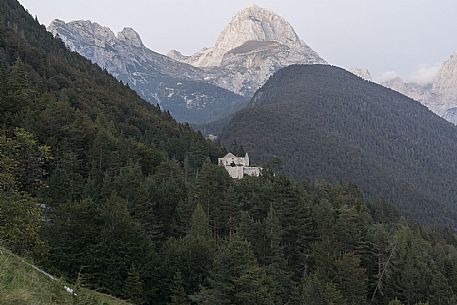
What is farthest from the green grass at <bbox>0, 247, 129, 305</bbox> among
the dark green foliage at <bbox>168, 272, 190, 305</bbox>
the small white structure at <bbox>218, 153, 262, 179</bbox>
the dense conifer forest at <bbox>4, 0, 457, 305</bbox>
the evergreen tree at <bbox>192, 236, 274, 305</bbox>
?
the small white structure at <bbox>218, 153, 262, 179</bbox>

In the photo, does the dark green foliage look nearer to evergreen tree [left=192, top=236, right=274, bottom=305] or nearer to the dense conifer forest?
the dense conifer forest

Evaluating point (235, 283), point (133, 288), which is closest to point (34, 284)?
point (133, 288)

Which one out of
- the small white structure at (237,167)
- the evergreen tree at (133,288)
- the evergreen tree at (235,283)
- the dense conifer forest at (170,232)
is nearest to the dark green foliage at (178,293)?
the dense conifer forest at (170,232)

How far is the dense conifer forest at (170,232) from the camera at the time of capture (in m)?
28.2

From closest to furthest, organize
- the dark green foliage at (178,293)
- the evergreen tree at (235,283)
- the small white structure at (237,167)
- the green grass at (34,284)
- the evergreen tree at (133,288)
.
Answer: the green grass at (34,284) < the evergreen tree at (235,283) < the evergreen tree at (133,288) < the dark green foliage at (178,293) < the small white structure at (237,167)

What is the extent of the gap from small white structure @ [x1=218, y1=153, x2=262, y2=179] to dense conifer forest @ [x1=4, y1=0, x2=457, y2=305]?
40.2 feet

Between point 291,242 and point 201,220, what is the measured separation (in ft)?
44.1

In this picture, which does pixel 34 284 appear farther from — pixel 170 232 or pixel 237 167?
pixel 237 167

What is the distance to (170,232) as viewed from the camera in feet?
144

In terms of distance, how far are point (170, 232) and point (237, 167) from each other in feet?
131

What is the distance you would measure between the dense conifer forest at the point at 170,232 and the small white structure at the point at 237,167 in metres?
12.3

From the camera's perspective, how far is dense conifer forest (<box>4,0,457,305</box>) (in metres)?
28.2

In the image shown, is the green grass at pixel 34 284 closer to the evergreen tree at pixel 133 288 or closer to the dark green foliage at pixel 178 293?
the evergreen tree at pixel 133 288

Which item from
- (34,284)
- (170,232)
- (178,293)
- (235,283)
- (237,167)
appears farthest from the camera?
(237,167)
